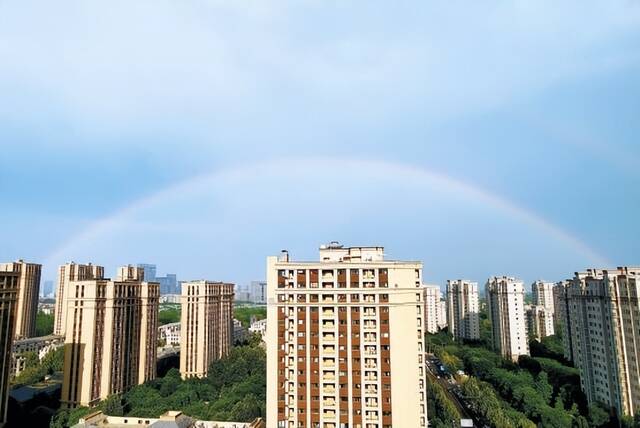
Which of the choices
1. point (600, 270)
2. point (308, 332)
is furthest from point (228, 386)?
point (600, 270)

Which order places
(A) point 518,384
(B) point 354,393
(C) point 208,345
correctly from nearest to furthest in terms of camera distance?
(B) point 354,393, (A) point 518,384, (C) point 208,345

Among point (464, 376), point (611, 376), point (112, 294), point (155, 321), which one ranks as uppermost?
point (112, 294)

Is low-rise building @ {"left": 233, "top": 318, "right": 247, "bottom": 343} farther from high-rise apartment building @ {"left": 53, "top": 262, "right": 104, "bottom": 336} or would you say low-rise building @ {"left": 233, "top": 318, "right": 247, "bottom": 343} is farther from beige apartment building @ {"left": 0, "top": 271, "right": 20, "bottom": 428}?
beige apartment building @ {"left": 0, "top": 271, "right": 20, "bottom": 428}

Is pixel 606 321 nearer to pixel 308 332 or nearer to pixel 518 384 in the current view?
pixel 518 384

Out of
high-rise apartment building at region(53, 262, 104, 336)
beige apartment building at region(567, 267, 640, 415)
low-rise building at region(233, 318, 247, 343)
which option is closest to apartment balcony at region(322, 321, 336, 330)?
beige apartment building at region(567, 267, 640, 415)

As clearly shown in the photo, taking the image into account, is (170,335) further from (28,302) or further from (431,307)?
(431,307)
